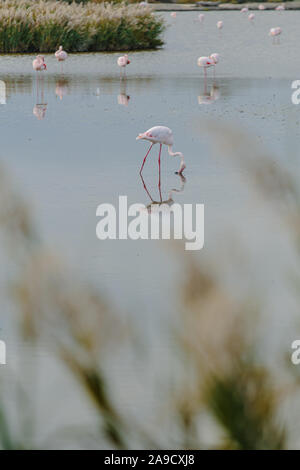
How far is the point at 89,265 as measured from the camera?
14.7 ft

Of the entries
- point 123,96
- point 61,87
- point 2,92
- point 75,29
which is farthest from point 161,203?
point 75,29

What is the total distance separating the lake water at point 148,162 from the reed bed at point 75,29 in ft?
2.76

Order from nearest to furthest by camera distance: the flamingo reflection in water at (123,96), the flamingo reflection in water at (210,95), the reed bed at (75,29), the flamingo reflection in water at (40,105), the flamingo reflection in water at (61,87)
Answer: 1. the flamingo reflection in water at (40,105)
2. the flamingo reflection in water at (123,96)
3. the flamingo reflection in water at (210,95)
4. the flamingo reflection in water at (61,87)
5. the reed bed at (75,29)

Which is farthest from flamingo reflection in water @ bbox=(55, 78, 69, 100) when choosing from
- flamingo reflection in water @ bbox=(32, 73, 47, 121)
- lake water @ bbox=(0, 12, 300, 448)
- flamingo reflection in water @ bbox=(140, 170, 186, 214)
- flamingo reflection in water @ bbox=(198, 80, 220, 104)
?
flamingo reflection in water @ bbox=(140, 170, 186, 214)

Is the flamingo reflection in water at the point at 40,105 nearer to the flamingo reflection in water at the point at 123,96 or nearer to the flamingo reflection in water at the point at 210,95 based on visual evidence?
the flamingo reflection in water at the point at 123,96

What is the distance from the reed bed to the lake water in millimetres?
840

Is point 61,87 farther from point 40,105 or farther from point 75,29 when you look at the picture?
point 75,29

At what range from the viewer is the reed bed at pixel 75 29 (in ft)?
65.1

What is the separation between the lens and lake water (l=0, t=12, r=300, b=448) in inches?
39.4

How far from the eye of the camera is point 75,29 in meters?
20.4

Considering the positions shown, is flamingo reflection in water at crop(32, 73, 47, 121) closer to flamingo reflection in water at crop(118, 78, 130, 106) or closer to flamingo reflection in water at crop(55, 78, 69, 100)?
flamingo reflection in water at crop(55, 78, 69, 100)

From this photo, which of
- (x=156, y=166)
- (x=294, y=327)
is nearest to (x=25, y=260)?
(x=294, y=327)

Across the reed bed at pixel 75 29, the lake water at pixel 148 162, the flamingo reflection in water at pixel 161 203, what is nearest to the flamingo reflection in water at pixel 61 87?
the lake water at pixel 148 162

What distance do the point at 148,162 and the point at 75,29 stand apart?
13.1 meters
